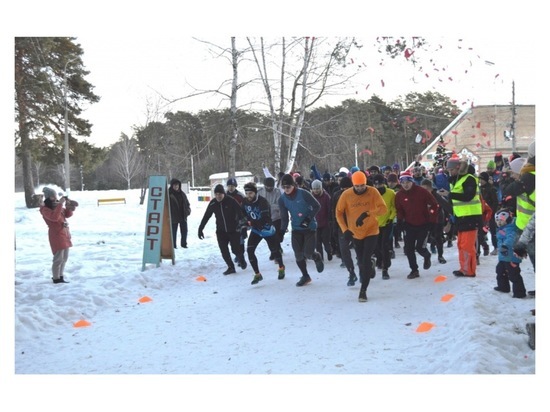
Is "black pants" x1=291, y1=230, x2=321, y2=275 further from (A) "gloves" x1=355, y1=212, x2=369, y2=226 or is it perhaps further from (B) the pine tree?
(B) the pine tree

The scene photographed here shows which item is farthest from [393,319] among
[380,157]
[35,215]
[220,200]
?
[380,157]

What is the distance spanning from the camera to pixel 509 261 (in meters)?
6.04

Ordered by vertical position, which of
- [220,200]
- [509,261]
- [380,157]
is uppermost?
[380,157]

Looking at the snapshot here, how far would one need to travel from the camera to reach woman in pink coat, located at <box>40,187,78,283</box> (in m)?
8.06

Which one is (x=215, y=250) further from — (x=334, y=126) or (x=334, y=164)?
(x=334, y=164)

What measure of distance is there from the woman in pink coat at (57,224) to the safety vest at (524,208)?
6.62 metres

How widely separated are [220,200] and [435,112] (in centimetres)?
2307

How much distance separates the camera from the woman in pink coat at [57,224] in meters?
8.06

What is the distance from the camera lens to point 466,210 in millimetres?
7324

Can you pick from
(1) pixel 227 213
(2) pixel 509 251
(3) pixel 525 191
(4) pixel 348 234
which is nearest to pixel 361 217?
(4) pixel 348 234

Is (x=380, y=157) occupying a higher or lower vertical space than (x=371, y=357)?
higher

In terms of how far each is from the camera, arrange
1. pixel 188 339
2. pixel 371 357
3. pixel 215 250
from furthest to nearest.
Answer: pixel 215 250 < pixel 188 339 < pixel 371 357

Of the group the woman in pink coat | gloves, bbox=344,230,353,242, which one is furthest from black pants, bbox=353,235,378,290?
the woman in pink coat

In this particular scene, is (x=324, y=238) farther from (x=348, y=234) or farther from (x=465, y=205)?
(x=465, y=205)
